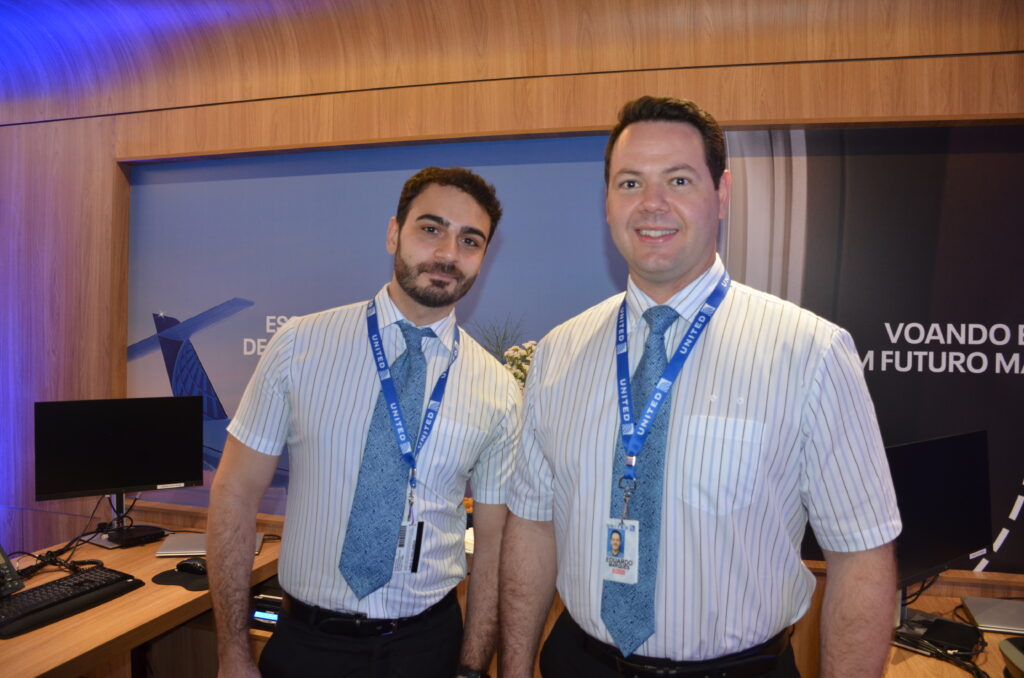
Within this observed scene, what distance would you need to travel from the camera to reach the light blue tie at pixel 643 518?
1.21m

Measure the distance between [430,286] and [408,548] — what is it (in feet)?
2.32

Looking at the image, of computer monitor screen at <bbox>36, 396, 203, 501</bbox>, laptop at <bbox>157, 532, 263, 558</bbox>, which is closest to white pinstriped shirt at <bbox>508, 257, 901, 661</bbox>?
laptop at <bbox>157, 532, 263, 558</bbox>

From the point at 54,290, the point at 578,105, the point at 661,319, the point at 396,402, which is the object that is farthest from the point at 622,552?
the point at 54,290

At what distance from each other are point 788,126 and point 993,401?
55.8 inches

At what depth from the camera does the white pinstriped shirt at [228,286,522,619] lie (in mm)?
1605

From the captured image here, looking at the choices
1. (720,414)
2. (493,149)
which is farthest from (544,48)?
(720,414)

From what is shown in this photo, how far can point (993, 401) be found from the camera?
252cm

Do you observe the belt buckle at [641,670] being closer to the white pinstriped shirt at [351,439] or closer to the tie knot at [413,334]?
the white pinstriped shirt at [351,439]

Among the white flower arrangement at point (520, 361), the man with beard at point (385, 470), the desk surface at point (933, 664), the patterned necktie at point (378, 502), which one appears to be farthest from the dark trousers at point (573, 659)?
the white flower arrangement at point (520, 361)

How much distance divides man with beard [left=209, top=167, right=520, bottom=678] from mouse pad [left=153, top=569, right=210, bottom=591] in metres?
0.77

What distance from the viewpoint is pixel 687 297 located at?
1.36 m

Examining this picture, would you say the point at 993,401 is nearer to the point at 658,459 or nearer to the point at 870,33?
the point at 870,33

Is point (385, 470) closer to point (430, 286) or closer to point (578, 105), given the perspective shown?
point (430, 286)

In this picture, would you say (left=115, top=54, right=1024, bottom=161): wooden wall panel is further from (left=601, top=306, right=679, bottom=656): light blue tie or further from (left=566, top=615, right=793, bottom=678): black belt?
(left=566, top=615, right=793, bottom=678): black belt
